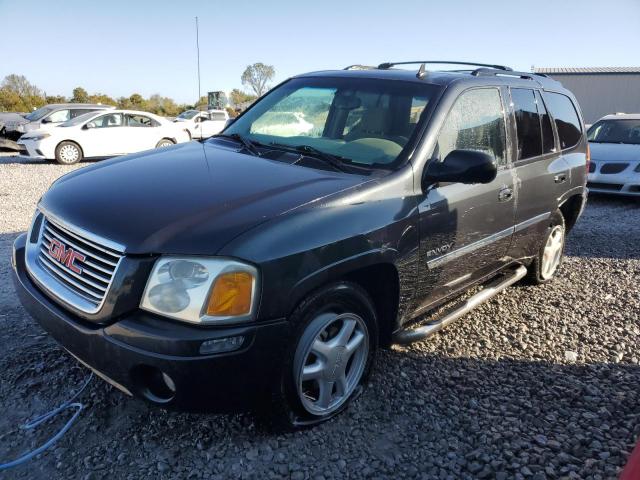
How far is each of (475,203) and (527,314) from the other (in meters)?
1.50

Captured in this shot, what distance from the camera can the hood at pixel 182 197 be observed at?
2129 mm

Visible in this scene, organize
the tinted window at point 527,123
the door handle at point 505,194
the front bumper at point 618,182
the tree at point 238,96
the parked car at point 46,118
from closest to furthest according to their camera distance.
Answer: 1. the door handle at point 505,194
2. the tinted window at point 527,123
3. the front bumper at point 618,182
4. the parked car at point 46,118
5. the tree at point 238,96

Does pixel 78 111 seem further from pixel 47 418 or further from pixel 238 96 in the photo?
pixel 238 96

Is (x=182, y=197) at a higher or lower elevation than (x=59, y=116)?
higher

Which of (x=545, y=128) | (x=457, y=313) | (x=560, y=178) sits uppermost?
(x=545, y=128)

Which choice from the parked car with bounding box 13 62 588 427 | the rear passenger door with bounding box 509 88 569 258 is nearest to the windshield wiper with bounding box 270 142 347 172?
the parked car with bounding box 13 62 588 427

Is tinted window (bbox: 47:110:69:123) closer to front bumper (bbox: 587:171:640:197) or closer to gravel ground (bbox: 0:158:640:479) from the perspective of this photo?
gravel ground (bbox: 0:158:640:479)

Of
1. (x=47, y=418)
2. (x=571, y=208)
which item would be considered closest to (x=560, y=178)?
(x=571, y=208)

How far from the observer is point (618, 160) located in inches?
363

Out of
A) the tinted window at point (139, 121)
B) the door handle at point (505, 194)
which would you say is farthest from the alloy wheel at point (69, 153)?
the door handle at point (505, 194)

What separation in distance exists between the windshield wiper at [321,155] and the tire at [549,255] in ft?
7.59

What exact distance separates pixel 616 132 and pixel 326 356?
10030 mm

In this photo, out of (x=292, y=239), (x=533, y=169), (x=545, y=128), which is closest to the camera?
(x=292, y=239)

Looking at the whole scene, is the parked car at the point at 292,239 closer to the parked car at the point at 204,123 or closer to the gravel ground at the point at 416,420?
the gravel ground at the point at 416,420
